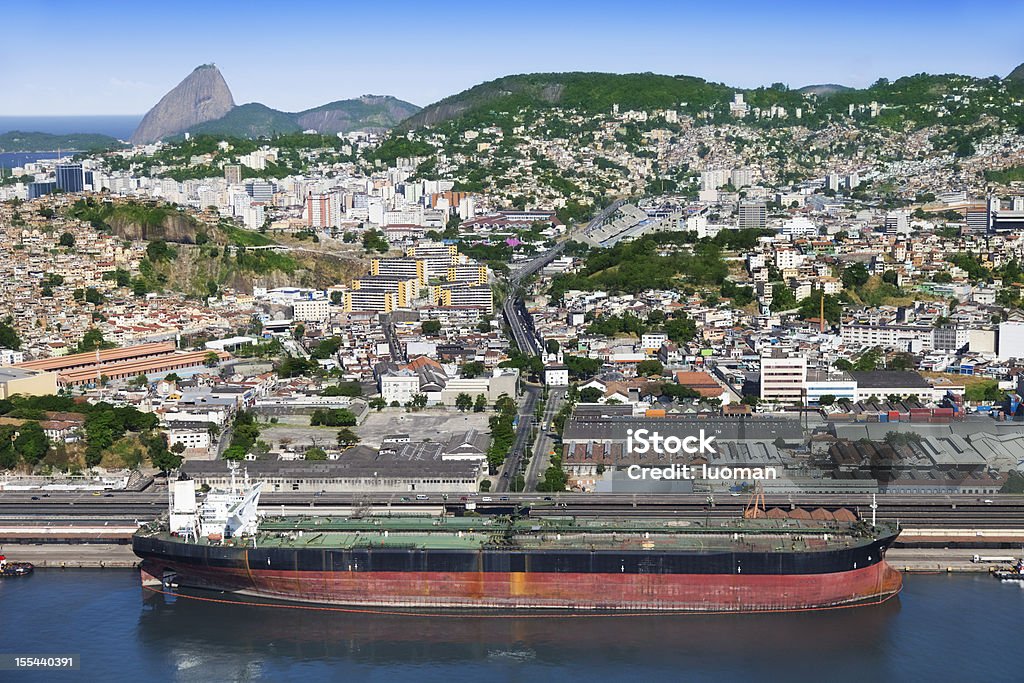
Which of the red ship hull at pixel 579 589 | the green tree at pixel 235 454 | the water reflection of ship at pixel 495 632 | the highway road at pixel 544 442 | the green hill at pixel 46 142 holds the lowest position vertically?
the water reflection of ship at pixel 495 632

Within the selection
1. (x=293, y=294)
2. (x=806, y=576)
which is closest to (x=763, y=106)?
(x=293, y=294)

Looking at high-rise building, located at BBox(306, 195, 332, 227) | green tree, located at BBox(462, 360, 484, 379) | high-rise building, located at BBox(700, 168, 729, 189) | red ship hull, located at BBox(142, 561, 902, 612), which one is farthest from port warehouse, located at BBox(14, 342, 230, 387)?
high-rise building, located at BBox(700, 168, 729, 189)

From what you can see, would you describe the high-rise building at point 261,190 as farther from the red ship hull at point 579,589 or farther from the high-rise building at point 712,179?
the red ship hull at point 579,589

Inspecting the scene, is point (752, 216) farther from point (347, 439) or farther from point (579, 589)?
point (579, 589)

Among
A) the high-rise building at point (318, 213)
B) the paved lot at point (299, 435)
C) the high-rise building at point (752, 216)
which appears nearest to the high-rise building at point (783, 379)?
the paved lot at point (299, 435)

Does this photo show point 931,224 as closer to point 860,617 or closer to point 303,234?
point 303,234

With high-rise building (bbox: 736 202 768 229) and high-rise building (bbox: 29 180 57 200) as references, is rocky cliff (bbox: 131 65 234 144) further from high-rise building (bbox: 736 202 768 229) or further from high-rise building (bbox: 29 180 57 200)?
high-rise building (bbox: 736 202 768 229)

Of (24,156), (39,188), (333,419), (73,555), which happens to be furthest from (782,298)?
(24,156)
